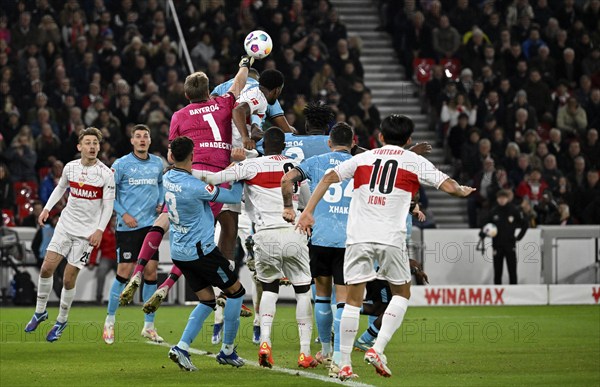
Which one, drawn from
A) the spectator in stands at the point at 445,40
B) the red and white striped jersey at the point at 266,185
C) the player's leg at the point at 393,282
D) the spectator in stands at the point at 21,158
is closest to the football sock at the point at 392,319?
the player's leg at the point at 393,282

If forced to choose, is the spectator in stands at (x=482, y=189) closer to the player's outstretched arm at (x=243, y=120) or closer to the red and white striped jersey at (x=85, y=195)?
the red and white striped jersey at (x=85, y=195)

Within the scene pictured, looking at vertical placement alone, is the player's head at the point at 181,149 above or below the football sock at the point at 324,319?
above

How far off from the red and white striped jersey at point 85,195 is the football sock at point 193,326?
3.54m

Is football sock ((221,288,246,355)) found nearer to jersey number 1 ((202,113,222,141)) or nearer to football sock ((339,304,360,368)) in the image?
football sock ((339,304,360,368))

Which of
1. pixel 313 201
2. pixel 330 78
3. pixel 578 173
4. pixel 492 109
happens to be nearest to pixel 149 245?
pixel 313 201

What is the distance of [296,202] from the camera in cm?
1278

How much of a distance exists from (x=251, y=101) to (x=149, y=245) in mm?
2197

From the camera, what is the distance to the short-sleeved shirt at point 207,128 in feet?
42.9

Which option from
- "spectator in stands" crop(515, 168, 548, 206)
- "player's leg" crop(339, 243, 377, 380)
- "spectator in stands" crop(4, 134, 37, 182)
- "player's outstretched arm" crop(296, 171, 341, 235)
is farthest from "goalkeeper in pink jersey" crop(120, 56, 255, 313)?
"spectator in stands" crop(515, 168, 548, 206)

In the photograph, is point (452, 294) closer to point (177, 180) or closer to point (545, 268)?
point (545, 268)

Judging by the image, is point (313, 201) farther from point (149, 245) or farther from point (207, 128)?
point (149, 245)

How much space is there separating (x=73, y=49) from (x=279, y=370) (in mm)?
15117

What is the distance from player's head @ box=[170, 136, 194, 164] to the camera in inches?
440

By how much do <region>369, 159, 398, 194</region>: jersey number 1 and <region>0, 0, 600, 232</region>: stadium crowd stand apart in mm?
13018
